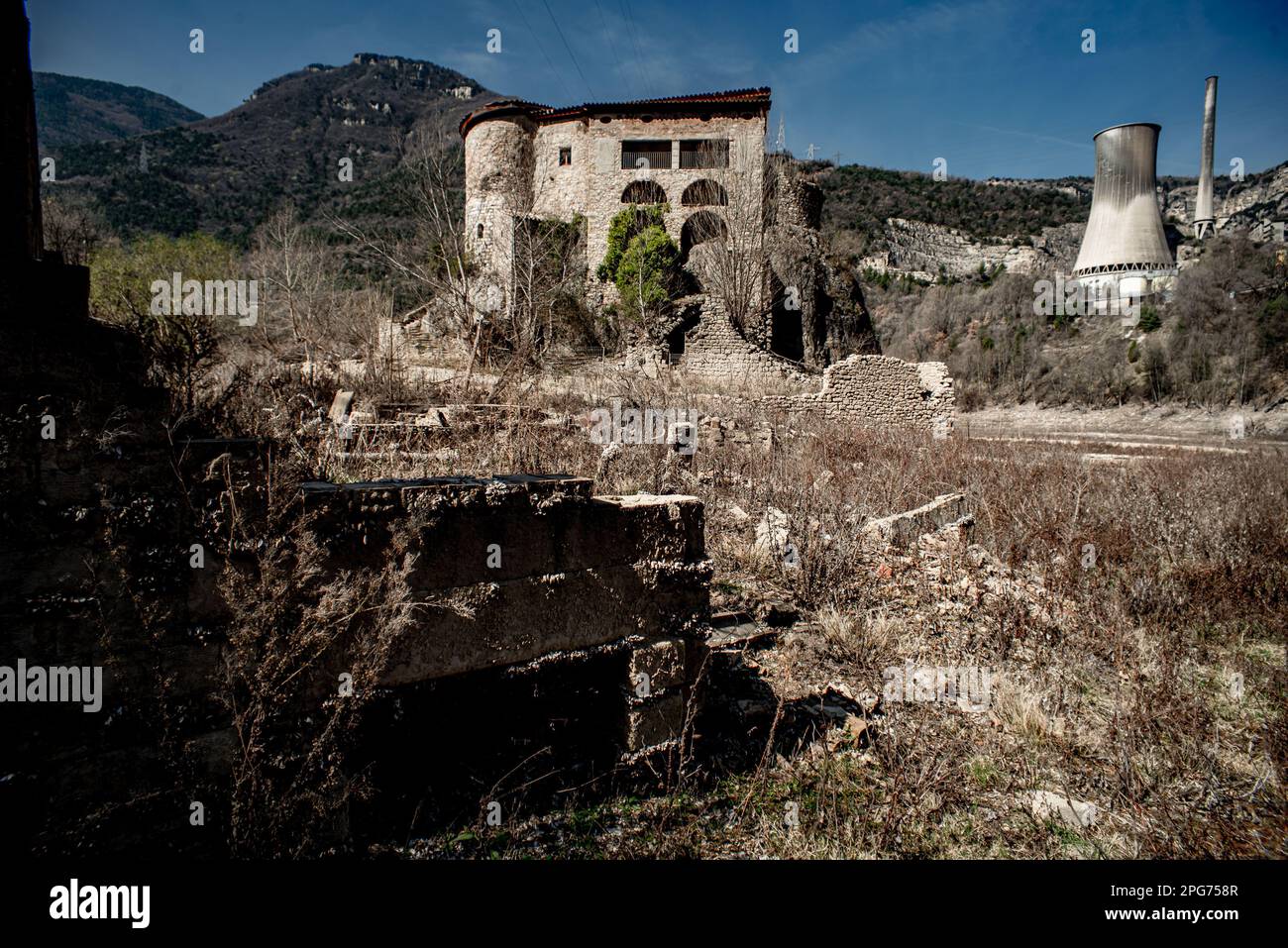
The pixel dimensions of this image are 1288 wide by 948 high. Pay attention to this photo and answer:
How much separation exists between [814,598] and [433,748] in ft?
10.1

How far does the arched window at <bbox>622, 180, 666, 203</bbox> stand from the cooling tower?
24.2m

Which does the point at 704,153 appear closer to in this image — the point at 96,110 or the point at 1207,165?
the point at 1207,165

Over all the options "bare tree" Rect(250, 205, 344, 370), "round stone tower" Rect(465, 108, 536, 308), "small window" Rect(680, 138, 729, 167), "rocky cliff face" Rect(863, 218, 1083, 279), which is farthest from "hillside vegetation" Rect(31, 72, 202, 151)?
"rocky cliff face" Rect(863, 218, 1083, 279)

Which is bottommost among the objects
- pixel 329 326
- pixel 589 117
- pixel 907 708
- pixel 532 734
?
pixel 907 708

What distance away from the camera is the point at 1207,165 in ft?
140

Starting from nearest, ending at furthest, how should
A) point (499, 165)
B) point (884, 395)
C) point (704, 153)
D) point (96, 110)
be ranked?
point (884, 395)
point (704, 153)
point (499, 165)
point (96, 110)

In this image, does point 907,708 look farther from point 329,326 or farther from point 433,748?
point 329,326

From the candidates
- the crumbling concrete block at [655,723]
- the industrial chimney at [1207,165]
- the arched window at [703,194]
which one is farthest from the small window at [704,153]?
the industrial chimney at [1207,165]

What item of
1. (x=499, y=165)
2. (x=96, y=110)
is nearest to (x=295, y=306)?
(x=499, y=165)

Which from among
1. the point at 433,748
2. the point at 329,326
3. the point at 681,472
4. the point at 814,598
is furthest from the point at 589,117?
the point at 433,748

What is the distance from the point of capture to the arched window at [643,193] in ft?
93.4

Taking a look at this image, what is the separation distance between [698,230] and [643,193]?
3.33m

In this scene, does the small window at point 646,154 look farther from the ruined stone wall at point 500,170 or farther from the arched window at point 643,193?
the ruined stone wall at point 500,170
